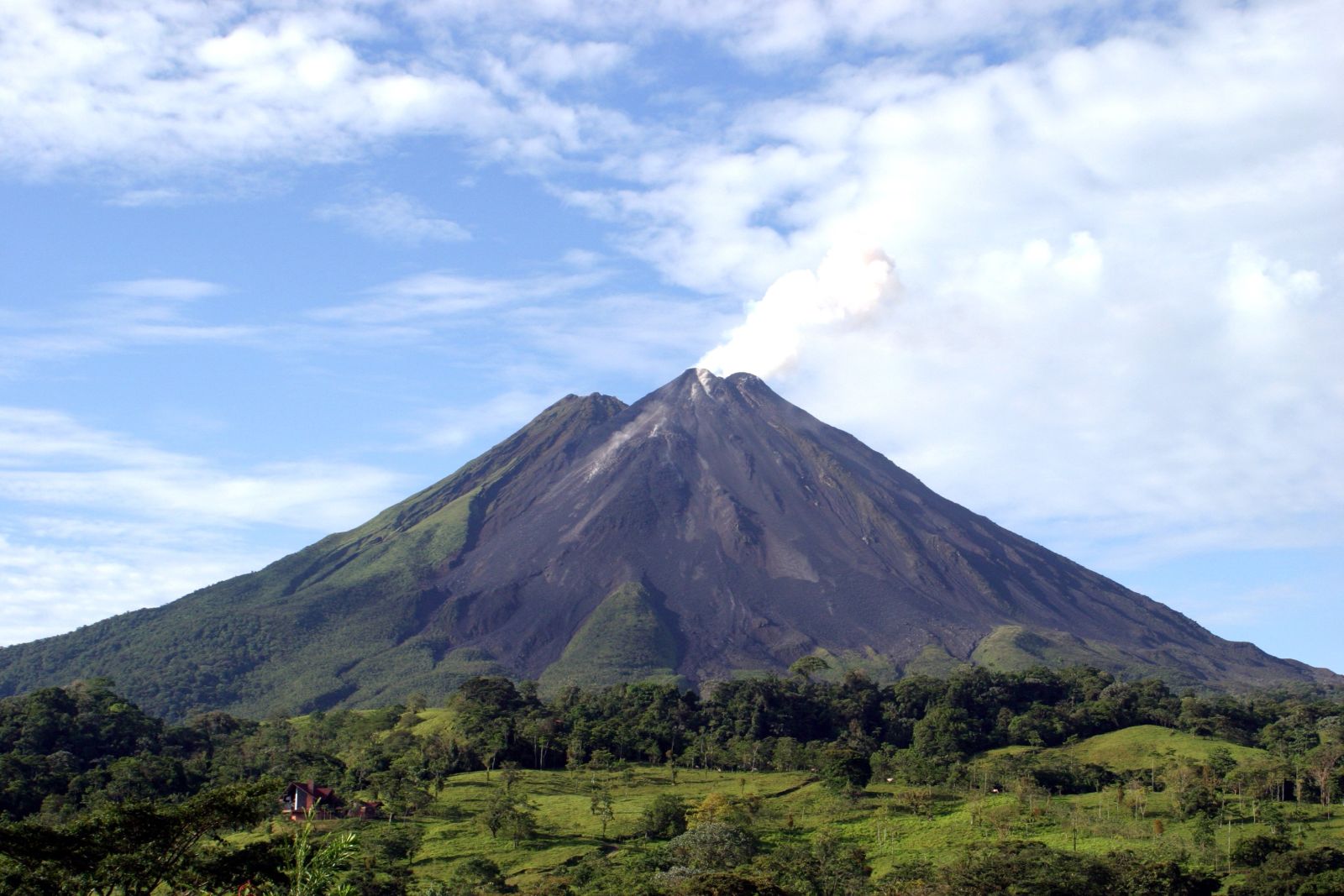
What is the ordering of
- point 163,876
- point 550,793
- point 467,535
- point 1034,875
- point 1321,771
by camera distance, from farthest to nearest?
point 467,535
point 550,793
point 1321,771
point 1034,875
point 163,876

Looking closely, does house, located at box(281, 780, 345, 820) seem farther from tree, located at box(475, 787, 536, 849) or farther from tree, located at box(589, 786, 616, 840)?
tree, located at box(589, 786, 616, 840)

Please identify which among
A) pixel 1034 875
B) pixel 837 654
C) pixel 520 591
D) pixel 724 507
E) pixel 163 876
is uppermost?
pixel 724 507

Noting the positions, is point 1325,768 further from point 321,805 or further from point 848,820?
point 321,805

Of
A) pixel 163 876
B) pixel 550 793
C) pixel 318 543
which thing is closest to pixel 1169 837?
pixel 550 793

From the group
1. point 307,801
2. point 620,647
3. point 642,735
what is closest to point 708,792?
point 642,735

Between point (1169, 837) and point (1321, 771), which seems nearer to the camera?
point (1169, 837)

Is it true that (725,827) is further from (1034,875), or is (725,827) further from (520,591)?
(520,591)
